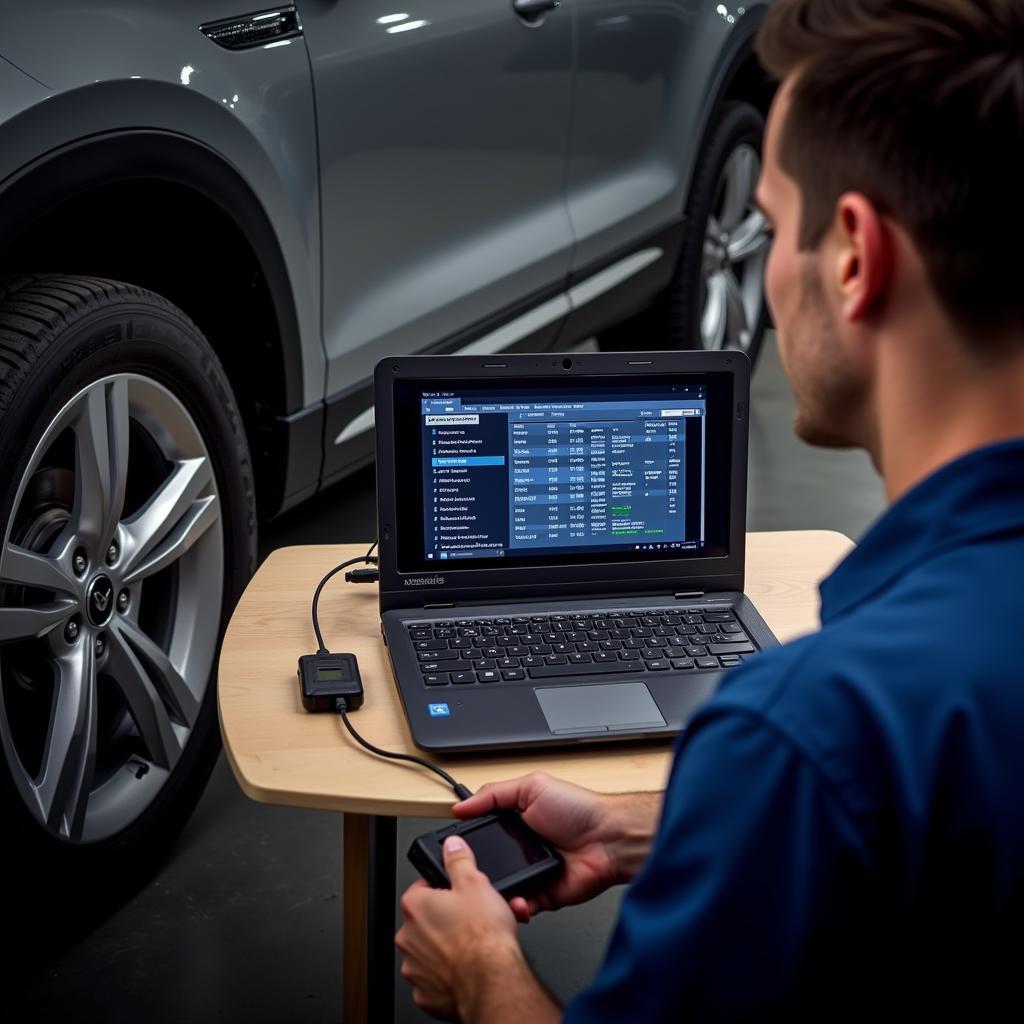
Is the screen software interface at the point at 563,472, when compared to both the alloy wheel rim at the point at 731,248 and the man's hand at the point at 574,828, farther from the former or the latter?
the alloy wheel rim at the point at 731,248

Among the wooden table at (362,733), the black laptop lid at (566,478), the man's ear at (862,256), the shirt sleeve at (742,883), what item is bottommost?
the wooden table at (362,733)

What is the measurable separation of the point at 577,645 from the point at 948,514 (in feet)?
2.28

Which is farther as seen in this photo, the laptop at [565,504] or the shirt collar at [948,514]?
the laptop at [565,504]

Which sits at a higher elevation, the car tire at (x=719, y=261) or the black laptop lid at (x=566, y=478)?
the black laptop lid at (x=566, y=478)

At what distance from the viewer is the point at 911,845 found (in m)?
0.66

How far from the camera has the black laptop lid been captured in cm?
149

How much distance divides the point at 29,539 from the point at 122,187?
480 millimetres

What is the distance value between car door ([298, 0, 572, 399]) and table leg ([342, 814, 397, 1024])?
100 cm

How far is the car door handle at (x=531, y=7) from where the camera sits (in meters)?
2.51

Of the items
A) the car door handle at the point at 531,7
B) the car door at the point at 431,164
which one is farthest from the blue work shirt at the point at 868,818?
the car door handle at the point at 531,7

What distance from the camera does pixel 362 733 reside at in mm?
1263

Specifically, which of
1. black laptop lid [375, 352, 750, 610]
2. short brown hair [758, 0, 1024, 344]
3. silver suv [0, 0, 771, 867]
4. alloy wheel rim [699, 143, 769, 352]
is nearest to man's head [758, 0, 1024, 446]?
short brown hair [758, 0, 1024, 344]

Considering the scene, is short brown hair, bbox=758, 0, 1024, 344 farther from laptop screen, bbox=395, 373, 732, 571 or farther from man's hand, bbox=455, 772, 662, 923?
laptop screen, bbox=395, 373, 732, 571

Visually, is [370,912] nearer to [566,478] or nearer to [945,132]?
[566,478]
